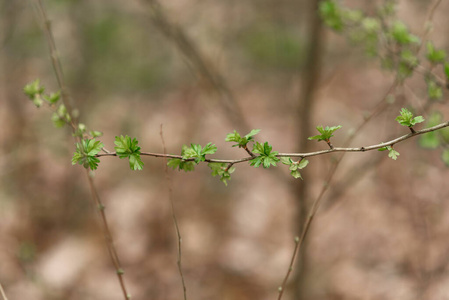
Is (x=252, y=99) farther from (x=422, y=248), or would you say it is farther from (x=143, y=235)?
(x=422, y=248)

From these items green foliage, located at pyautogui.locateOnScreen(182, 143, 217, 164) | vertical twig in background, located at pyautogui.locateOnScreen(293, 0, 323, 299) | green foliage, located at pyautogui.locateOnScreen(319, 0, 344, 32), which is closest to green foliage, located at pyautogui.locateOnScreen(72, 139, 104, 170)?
green foliage, located at pyautogui.locateOnScreen(182, 143, 217, 164)

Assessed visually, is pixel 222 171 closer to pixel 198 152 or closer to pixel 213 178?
pixel 198 152

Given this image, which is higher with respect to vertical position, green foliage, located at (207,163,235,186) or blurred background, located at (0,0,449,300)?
blurred background, located at (0,0,449,300)

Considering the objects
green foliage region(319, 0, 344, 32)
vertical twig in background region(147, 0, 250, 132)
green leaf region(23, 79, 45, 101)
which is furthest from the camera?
vertical twig in background region(147, 0, 250, 132)

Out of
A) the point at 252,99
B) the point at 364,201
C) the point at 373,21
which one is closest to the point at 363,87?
the point at 252,99

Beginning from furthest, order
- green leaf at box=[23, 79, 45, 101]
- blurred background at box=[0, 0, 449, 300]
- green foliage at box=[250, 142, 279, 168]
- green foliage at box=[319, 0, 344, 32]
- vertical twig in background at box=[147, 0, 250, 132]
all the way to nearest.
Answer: blurred background at box=[0, 0, 449, 300]
vertical twig in background at box=[147, 0, 250, 132]
green foliage at box=[319, 0, 344, 32]
green leaf at box=[23, 79, 45, 101]
green foliage at box=[250, 142, 279, 168]

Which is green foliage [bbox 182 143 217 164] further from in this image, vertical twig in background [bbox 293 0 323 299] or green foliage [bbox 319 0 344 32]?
vertical twig in background [bbox 293 0 323 299]

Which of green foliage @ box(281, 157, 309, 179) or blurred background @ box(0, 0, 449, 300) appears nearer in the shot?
green foliage @ box(281, 157, 309, 179)

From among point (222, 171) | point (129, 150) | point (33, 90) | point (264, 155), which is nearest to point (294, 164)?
point (264, 155)

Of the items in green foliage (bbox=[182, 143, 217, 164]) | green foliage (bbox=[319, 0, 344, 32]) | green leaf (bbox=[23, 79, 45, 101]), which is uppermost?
green foliage (bbox=[319, 0, 344, 32])
